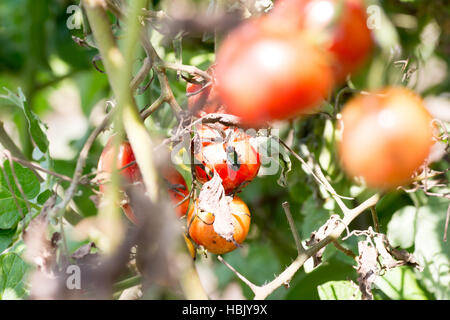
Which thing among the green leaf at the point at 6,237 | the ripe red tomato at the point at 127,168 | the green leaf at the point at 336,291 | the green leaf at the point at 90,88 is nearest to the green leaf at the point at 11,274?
the green leaf at the point at 6,237

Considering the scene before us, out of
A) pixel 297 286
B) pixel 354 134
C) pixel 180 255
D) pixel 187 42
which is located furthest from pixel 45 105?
pixel 354 134

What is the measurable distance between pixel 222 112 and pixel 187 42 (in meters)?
0.46

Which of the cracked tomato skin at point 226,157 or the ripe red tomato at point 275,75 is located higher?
the ripe red tomato at point 275,75

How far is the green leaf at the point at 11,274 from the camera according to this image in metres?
0.58

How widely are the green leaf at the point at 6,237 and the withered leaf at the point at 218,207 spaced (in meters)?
0.31

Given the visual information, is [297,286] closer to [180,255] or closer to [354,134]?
[180,255]

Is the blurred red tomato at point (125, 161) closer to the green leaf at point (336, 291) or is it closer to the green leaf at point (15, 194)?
the green leaf at point (15, 194)

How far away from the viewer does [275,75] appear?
249 mm

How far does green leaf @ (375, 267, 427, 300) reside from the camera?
680 mm

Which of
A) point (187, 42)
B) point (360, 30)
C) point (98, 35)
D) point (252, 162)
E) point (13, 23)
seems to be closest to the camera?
point (360, 30)

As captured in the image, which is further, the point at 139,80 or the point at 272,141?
the point at 272,141

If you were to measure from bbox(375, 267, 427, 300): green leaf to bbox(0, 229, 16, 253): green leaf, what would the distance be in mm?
449

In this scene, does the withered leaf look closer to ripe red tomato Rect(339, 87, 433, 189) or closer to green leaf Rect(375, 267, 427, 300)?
ripe red tomato Rect(339, 87, 433, 189)

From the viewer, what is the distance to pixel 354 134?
0.85 feet
